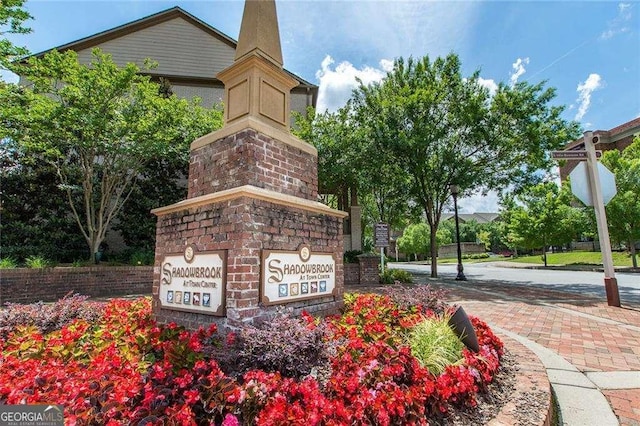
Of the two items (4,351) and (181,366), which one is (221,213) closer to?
(181,366)

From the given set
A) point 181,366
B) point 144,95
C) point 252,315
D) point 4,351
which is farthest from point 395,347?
point 144,95

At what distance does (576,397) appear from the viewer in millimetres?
3191

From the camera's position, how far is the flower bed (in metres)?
2.04

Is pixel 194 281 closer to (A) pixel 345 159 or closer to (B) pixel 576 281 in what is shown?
(A) pixel 345 159

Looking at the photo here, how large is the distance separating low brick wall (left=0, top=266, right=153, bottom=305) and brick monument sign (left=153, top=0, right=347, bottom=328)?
7.65 meters

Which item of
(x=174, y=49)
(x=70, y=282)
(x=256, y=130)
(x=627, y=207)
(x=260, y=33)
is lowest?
(x=70, y=282)

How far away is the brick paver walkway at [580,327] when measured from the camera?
3.96 meters

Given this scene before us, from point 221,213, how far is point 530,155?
48.1ft

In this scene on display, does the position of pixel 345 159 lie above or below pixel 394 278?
above

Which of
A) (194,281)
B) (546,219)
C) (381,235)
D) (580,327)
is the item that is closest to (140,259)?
(381,235)

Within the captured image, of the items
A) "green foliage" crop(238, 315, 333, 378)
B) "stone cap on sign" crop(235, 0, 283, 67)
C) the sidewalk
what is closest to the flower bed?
"green foliage" crop(238, 315, 333, 378)

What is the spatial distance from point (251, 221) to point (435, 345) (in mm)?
2194

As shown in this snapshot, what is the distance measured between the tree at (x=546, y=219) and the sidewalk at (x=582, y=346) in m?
19.8

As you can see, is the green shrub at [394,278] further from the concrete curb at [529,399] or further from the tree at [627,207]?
the tree at [627,207]
